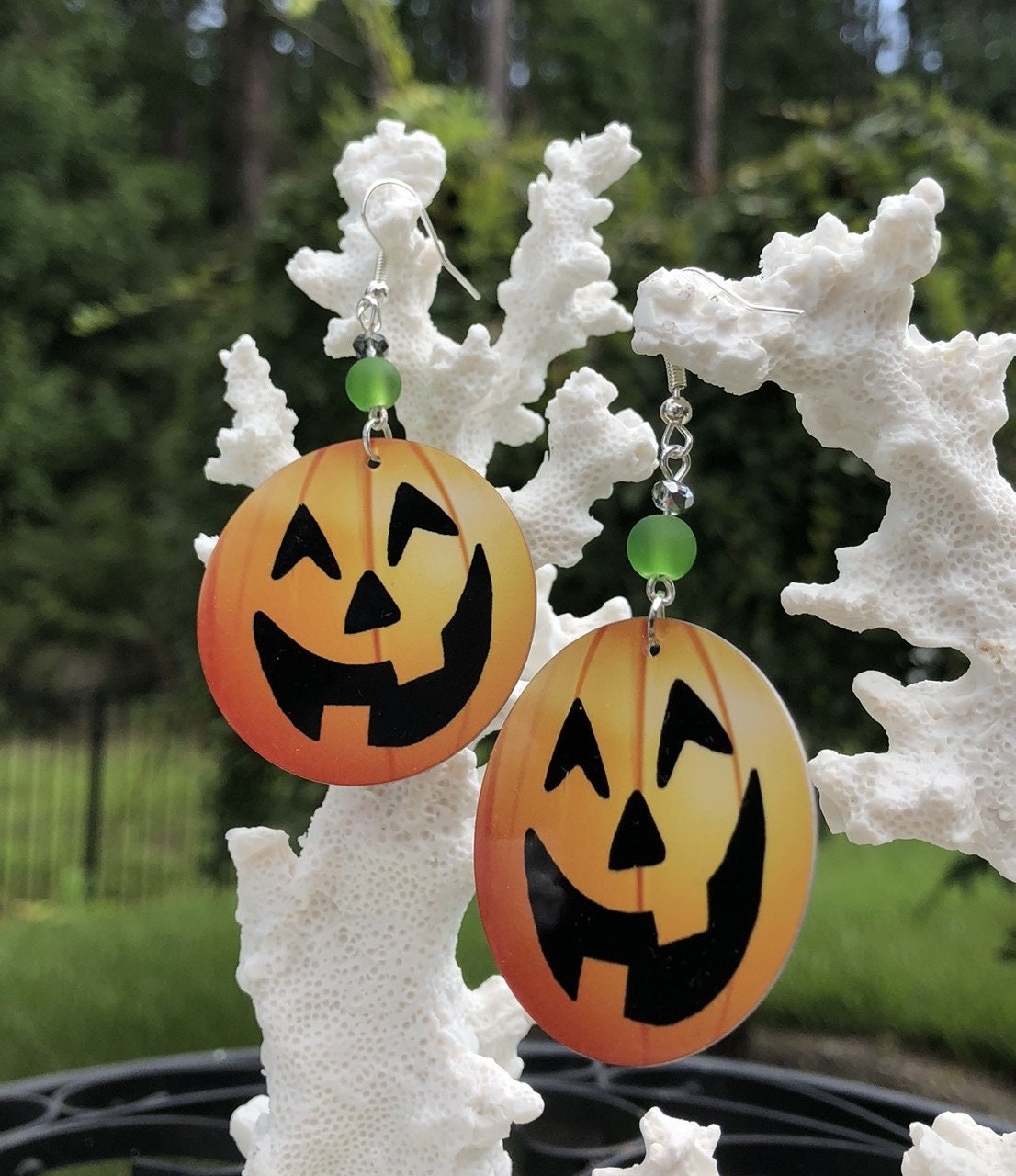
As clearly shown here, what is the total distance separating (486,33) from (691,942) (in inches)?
195

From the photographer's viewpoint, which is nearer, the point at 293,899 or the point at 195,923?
the point at 293,899

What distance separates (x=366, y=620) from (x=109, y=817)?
14.1ft

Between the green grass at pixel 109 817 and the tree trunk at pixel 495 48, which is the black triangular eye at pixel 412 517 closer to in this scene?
the green grass at pixel 109 817

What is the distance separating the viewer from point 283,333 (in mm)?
2039

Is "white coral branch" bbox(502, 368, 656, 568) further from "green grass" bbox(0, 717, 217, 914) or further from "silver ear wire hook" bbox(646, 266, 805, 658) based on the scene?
"green grass" bbox(0, 717, 217, 914)

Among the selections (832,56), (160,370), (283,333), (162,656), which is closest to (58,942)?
(283,333)

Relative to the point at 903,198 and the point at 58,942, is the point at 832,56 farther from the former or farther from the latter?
the point at 903,198

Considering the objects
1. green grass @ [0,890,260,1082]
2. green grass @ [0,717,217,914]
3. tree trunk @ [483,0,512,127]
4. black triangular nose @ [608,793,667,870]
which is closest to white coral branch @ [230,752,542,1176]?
black triangular nose @ [608,793,667,870]

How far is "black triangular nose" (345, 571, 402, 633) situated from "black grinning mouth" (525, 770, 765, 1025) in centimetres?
21

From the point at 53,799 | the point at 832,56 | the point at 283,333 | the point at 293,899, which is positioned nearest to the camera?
the point at 293,899

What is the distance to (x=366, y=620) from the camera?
2.57 feet

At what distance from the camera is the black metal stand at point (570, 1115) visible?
1303 mm

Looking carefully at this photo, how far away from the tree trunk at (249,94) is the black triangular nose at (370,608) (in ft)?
20.4

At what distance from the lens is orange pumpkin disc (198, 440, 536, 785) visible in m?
0.78
